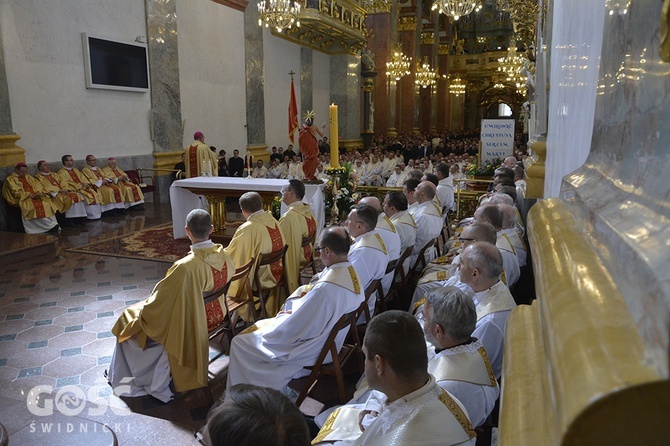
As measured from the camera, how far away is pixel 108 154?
11391 millimetres

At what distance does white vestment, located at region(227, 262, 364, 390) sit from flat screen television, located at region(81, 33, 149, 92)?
30.6 ft

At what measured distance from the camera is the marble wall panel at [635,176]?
36 cm

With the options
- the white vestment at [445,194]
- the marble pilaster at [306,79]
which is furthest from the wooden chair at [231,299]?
the marble pilaster at [306,79]

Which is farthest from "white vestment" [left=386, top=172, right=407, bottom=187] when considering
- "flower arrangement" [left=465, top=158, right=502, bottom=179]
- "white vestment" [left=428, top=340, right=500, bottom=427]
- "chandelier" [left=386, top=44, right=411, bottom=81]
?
"white vestment" [left=428, top=340, right=500, bottom=427]

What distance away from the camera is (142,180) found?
1227 centimetres

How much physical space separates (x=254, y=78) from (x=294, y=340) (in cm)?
1369

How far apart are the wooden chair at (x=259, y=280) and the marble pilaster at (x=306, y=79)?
13342mm

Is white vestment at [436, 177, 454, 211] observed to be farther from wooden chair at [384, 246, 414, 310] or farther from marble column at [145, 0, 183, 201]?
marble column at [145, 0, 183, 201]

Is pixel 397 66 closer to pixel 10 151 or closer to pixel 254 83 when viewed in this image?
pixel 254 83

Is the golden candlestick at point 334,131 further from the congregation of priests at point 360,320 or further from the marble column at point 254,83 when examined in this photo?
the marble column at point 254,83

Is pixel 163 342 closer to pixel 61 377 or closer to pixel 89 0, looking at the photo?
pixel 61 377

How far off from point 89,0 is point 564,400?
12.5 metres

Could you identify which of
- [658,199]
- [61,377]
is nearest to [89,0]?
[61,377]

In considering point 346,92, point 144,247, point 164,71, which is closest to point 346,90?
point 346,92
